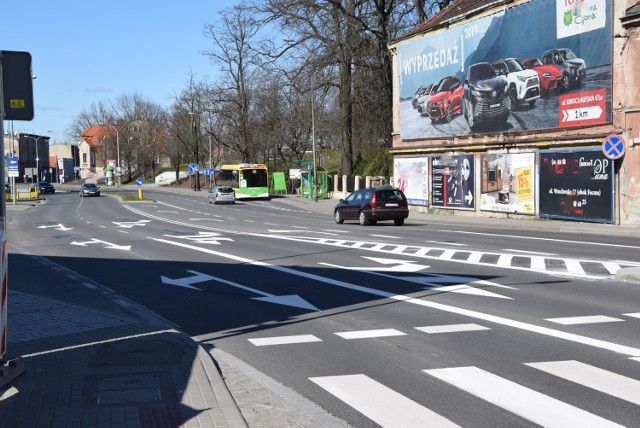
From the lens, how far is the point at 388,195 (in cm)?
3200

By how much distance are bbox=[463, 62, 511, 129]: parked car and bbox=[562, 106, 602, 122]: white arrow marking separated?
4.27 metres

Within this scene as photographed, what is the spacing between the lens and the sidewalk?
577cm

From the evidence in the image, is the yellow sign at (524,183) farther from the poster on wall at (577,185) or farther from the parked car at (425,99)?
the parked car at (425,99)

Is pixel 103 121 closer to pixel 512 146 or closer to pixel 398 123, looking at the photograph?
pixel 398 123

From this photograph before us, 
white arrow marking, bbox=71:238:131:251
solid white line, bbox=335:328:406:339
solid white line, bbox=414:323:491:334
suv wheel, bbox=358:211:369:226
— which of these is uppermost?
solid white line, bbox=414:323:491:334

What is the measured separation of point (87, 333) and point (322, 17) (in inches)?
1676

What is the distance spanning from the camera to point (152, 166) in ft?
405

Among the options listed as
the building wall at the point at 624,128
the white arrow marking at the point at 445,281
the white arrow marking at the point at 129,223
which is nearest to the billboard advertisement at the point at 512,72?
the building wall at the point at 624,128

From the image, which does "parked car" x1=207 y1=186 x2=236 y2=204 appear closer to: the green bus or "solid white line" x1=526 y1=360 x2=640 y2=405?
the green bus

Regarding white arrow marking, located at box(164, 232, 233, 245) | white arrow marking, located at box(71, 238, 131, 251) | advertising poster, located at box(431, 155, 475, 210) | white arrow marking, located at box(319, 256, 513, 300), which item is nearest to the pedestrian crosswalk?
white arrow marking, located at box(319, 256, 513, 300)

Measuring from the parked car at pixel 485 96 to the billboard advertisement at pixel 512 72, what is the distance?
0.05m

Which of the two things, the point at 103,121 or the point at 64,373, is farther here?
the point at 103,121

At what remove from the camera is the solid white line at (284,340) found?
891cm

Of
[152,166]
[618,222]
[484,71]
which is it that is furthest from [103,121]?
[618,222]
